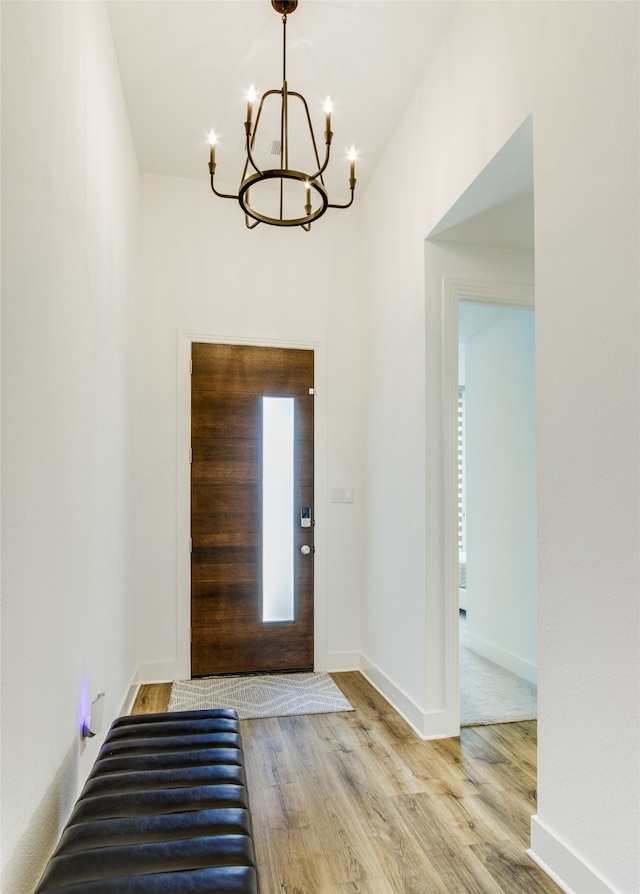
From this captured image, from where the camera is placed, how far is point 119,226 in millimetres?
2879

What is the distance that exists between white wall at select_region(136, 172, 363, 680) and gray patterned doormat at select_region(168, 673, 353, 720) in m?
0.22

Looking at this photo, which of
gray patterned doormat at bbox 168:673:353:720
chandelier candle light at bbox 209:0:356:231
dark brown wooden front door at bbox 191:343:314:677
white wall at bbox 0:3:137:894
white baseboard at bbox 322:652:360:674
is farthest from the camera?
white baseboard at bbox 322:652:360:674

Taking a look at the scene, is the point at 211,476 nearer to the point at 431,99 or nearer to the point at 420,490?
the point at 420,490

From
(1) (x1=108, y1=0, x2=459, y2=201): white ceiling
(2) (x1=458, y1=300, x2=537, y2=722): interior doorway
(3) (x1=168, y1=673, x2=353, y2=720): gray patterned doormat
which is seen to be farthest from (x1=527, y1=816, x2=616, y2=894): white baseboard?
(1) (x1=108, y1=0, x2=459, y2=201): white ceiling

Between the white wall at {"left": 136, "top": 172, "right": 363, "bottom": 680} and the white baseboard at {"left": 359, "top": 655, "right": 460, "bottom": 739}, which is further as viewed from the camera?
the white wall at {"left": 136, "top": 172, "right": 363, "bottom": 680}

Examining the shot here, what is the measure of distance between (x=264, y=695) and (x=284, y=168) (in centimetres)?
291

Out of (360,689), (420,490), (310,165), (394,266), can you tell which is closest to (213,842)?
(420,490)

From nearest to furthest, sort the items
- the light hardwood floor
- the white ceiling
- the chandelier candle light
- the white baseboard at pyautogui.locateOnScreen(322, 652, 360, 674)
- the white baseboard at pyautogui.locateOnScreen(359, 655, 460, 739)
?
the light hardwood floor
the chandelier candle light
the white ceiling
the white baseboard at pyautogui.locateOnScreen(359, 655, 460, 739)
the white baseboard at pyautogui.locateOnScreen(322, 652, 360, 674)

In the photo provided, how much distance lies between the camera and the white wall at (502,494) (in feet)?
12.1

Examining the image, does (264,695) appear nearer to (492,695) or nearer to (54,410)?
(492,695)

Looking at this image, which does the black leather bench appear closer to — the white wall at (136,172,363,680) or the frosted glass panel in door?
the white wall at (136,172,363,680)

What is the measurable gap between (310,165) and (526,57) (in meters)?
1.94

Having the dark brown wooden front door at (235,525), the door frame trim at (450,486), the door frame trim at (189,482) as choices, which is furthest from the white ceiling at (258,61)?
the dark brown wooden front door at (235,525)

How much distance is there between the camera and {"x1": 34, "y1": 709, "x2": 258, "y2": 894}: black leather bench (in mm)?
1136
